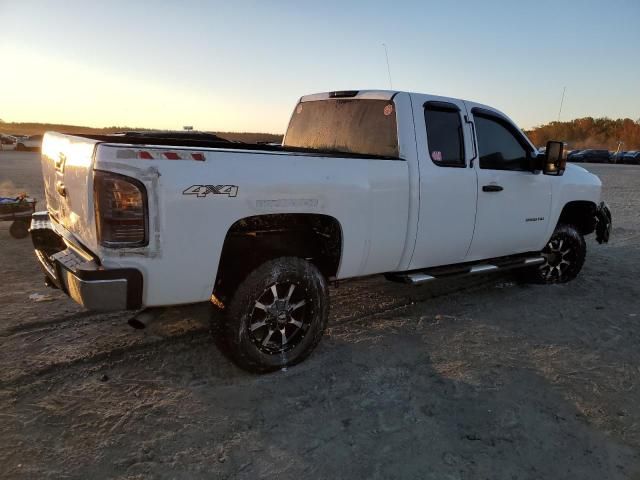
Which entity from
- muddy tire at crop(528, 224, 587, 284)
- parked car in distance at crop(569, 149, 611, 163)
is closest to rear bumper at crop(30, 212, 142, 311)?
muddy tire at crop(528, 224, 587, 284)

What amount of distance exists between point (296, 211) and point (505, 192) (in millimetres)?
→ 2518

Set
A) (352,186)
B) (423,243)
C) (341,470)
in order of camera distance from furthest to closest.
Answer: (423,243), (352,186), (341,470)

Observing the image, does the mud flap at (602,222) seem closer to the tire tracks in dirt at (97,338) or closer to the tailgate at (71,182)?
the tire tracks in dirt at (97,338)

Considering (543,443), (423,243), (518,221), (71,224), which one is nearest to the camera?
(543,443)

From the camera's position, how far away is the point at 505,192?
15.5 feet

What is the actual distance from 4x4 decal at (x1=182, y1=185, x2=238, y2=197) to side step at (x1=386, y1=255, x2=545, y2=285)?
5.93 feet

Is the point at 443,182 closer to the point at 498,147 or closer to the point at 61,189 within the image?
the point at 498,147

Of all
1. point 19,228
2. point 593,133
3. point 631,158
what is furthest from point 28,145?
point 593,133

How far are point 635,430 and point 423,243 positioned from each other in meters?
1.95

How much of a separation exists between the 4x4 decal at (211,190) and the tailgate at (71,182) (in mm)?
554

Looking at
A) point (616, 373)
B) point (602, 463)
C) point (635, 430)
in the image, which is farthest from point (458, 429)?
point (616, 373)

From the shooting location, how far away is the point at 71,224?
3195 mm

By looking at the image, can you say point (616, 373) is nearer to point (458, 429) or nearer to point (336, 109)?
point (458, 429)

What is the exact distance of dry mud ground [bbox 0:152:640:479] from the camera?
255 cm
